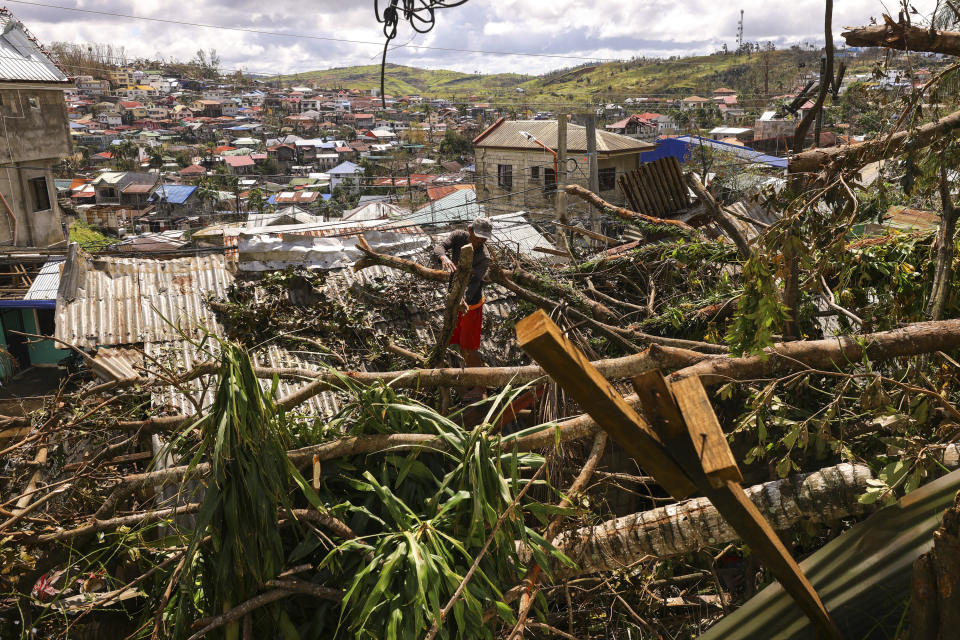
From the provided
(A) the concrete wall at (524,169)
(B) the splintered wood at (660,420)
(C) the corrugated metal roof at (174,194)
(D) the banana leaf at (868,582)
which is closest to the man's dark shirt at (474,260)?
(D) the banana leaf at (868,582)

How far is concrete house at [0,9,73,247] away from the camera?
1981 cm

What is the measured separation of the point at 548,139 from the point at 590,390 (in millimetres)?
27510

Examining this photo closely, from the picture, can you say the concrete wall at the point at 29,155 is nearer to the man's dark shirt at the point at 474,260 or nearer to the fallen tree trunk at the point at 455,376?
the man's dark shirt at the point at 474,260

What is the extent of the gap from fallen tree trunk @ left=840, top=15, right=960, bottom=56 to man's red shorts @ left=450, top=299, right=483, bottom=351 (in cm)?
328

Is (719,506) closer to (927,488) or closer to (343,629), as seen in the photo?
(927,488)

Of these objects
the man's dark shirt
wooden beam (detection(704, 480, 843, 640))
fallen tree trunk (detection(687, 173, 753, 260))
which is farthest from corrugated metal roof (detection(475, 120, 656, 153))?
wooden beam (detection(704, 480, 843, 640))

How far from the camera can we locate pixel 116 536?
9.82ft

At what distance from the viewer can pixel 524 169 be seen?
98.0 ft

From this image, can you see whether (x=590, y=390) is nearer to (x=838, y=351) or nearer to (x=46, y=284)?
(x=838, y=351)

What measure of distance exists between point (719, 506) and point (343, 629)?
4.99 ft

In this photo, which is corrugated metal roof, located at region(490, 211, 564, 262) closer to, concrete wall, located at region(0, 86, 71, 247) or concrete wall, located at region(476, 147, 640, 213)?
concrete wall, located at region(476, 147, 640, 213)

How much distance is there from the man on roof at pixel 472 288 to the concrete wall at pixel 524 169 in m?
20.0

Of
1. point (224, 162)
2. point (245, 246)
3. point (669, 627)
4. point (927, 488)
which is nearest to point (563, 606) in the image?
point (669, 627)

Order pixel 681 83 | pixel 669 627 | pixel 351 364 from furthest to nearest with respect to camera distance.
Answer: pixel 681 83 → pixel 351 364 → pixel 669 627
